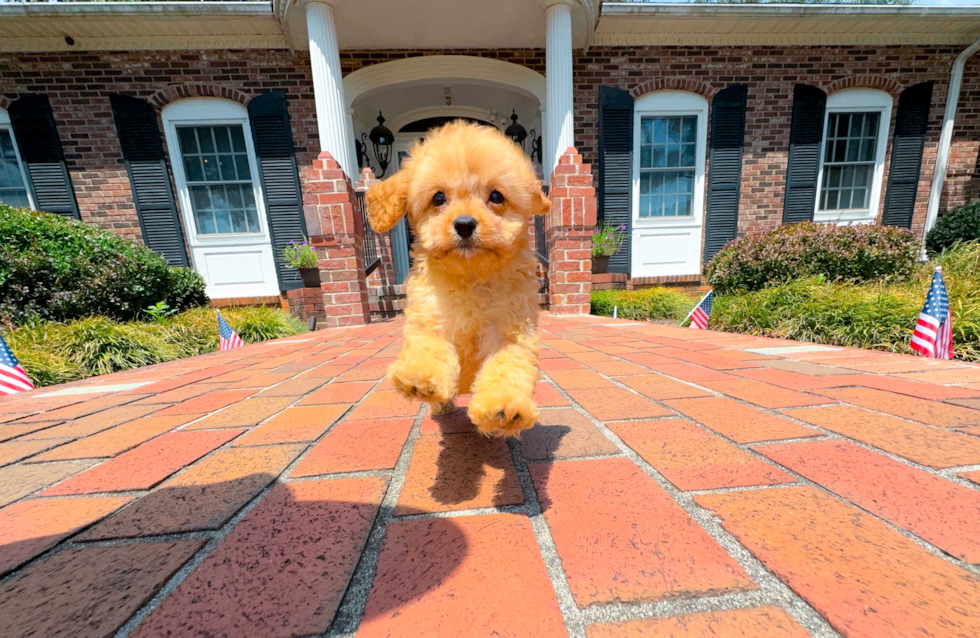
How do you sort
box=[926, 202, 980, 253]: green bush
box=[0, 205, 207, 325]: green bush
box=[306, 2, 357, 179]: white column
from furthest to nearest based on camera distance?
box=[926, 202, 980, 253]: green bush, box=[306, 2, 357, 179]: white column, box=[0, 205, 207, 325]: green bush

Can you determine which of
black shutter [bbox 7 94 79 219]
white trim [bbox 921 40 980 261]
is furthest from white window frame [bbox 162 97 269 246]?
white trim [bbox 921 40 980 261]

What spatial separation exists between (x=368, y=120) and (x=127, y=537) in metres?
9.42

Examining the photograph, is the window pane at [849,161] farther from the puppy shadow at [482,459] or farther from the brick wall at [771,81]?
the puppy shadow at [482,459]

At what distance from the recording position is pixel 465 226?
124 cm

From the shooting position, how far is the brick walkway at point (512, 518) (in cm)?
72

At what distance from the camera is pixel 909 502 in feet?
3.29

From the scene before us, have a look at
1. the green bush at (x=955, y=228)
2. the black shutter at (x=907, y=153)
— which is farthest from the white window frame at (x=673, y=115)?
the green bush at (x=955, y=228)

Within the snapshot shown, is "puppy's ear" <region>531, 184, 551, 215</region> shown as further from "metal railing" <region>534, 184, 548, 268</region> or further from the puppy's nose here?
"metal railing" <region>534, 184, 548, 268</region>

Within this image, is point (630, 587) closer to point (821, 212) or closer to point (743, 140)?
point (743, 140)

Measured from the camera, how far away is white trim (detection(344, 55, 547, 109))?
23.8ft

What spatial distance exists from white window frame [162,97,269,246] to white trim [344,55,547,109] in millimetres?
2297

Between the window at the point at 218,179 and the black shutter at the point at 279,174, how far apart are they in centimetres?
45

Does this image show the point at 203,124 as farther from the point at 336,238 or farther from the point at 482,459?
the point at 482,459

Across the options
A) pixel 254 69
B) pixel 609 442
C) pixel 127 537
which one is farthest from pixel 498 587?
pixel 254 69
